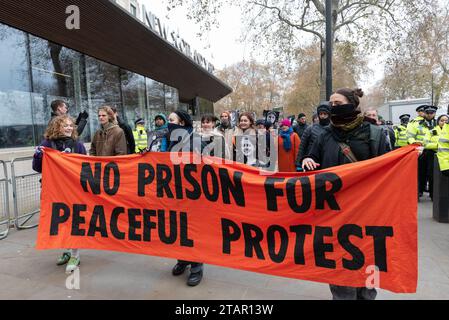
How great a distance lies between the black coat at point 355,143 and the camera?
9.01 feet

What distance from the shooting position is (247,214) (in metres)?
3.11

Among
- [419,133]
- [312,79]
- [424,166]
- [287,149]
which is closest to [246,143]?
[287,149]

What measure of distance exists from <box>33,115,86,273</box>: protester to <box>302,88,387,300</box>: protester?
283cm

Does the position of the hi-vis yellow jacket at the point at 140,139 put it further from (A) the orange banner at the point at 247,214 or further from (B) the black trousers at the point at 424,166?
(B) the black trousers at the point at 424,166

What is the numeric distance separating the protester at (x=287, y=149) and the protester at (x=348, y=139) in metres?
4.60

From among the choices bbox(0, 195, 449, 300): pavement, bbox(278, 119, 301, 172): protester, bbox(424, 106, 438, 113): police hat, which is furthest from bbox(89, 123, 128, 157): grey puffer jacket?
bbox(424, 106, 438, 113): police hat

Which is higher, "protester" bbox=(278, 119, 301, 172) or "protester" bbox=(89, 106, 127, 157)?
"protester" bbox=(89, 106, 127, 157)

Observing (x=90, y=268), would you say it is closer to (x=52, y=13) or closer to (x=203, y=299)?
(x=203, y=299)

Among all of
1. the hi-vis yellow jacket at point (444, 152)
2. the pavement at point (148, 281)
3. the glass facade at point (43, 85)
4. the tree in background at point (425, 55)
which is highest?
the tree in background at point (425, 55)

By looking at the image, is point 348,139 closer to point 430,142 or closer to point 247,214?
point 247,214

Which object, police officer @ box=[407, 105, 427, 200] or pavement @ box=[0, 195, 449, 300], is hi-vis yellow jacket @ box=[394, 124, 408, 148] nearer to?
police officer @ box=[407, 105, 427, 200]

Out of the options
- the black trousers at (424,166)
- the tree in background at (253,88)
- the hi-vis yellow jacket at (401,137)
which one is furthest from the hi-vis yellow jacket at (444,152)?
the tree in background at (253,88)

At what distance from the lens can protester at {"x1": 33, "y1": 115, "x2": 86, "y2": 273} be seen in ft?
13.1
